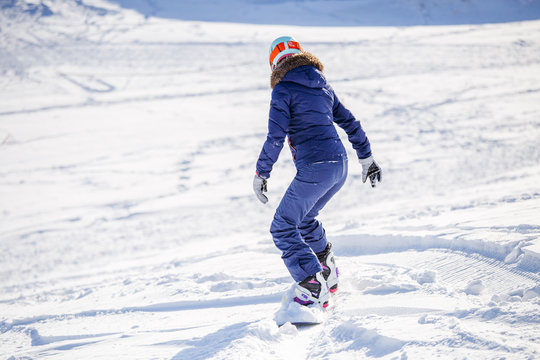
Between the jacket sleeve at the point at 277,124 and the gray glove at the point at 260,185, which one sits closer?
the jacket sleeve at the point at 277,124

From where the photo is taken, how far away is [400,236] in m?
3.96

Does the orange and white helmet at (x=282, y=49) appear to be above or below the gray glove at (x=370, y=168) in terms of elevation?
above

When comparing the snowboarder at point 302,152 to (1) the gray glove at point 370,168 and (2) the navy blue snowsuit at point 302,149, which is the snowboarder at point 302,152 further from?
(1) the gray glove at point 370,168

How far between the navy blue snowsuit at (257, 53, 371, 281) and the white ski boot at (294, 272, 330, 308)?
0.04 m

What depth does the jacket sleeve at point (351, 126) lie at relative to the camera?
306 cm

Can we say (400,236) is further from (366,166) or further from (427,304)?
(427,304)

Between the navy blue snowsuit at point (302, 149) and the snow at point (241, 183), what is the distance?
0.39 m

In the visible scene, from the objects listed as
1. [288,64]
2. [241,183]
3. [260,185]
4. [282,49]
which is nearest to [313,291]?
[260,185]

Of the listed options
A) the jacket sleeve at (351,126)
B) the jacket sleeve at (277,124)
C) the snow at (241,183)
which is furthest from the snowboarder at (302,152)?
the snow at (241,183)

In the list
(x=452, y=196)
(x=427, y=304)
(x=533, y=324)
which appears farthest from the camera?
(x=452, y=196)

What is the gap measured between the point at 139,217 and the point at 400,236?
11.9 feet

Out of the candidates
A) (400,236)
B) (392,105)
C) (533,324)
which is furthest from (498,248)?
(392,105)

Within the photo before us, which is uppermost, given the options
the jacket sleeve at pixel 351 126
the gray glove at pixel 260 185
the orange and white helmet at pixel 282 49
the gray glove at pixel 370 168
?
the orange and white helmet at pixel 282 49

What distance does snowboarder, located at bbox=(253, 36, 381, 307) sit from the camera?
109 inches
